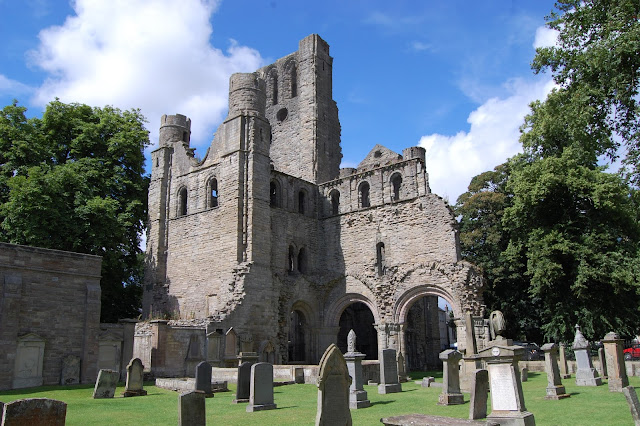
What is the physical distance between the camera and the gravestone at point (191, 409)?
6754 millimetres

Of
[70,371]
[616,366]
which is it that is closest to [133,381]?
[70,371]

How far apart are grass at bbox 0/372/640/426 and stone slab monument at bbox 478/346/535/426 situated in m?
1.19

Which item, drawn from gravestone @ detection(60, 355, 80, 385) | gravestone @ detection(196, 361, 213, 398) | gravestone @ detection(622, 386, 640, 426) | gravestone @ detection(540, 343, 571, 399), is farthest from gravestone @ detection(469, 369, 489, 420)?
gravestone @ detection(60, 355, 80, 385)

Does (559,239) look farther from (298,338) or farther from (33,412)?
(33,412)

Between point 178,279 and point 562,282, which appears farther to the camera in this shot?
point 178,279

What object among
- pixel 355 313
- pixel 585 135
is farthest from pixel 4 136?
pixel 585 135

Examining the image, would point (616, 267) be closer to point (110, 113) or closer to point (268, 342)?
point (268, 342)

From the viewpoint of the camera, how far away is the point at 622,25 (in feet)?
40.3

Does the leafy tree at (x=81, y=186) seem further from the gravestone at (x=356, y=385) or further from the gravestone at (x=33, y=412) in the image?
the gravestone at (x=33, y=412)

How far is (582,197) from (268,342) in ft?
49.3

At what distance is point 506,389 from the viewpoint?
823 centimetres

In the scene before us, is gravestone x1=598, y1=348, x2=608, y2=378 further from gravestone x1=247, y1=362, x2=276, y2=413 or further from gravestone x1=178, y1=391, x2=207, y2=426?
gravestone x1=178, y1=391, x2=207, y2=426

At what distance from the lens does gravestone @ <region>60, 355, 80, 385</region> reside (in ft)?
59.4

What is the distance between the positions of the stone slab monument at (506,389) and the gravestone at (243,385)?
19.1 feet
